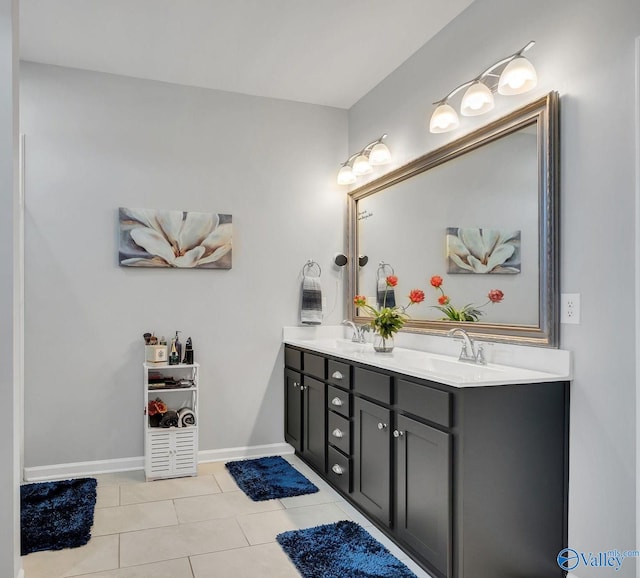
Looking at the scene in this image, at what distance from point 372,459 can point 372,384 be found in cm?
37

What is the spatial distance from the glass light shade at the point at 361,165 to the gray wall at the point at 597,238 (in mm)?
1461

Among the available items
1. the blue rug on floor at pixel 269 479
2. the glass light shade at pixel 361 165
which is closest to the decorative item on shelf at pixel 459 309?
the glass light shade at pixel 361 165

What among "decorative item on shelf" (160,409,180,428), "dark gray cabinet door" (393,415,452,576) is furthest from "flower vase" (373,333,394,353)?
"decorative item on shelf" (160,409,180,428)

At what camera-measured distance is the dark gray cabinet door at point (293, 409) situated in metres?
3.70

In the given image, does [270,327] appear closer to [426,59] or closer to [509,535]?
[426,59]

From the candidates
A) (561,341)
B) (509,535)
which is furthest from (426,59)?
(509,535)

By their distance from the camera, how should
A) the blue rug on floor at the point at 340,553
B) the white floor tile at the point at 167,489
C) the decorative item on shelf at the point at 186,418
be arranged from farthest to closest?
the decorative item on shelf at the point at 186,418 < the white floor tile at the point at 167,489 < the blue rug on floor at the point at 340,553

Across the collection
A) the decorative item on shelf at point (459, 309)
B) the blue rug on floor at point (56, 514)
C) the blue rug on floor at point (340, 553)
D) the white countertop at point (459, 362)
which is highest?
the decorative item on shelf at point (459, 309)

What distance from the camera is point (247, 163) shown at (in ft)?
12.9

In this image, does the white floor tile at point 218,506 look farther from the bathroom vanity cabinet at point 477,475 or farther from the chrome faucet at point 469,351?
the chrome faucet at point 469,351

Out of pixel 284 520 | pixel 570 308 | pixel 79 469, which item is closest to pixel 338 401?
pixel 284 520

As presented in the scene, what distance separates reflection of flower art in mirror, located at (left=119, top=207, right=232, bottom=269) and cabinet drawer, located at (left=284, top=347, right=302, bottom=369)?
2.46ft

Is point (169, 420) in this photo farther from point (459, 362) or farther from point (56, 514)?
point (459, 362)

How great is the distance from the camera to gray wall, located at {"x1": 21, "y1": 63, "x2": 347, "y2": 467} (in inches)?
135
